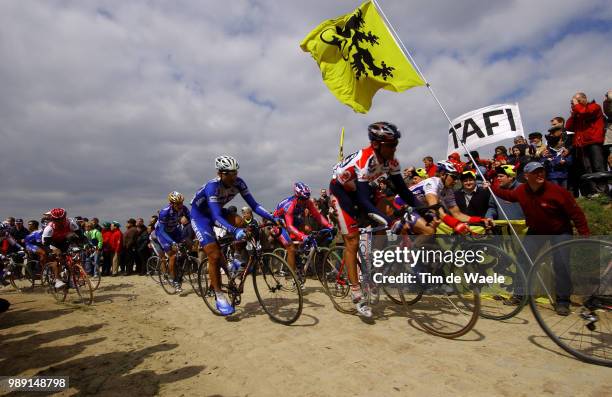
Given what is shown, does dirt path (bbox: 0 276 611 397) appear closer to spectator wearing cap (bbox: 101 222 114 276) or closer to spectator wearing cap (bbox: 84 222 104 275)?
spectator wearing cap (bbox: 84 222 104 275)

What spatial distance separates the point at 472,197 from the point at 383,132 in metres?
3.24

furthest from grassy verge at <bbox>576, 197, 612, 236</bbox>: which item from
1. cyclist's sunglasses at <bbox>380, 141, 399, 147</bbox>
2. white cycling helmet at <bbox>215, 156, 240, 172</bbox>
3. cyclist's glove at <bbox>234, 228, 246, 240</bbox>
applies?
white cycling helmet at <bbox>215, 156, 240, 172</bbox>

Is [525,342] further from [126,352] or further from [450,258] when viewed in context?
A: [126,352]

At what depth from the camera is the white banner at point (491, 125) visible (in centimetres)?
754

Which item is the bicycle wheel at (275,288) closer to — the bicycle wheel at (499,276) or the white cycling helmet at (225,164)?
the white cycling helmet at (225,164)

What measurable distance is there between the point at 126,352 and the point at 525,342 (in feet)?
17.0

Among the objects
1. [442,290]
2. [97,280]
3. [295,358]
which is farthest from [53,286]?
[442,290]

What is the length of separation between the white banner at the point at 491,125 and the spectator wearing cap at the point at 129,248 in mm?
14545

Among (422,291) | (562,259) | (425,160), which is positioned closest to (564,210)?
(562,259)

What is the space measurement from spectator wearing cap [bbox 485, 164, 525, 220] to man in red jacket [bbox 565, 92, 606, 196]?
6.26 feet

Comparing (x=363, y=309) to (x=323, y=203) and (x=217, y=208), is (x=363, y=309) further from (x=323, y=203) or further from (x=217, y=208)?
(x=323, y=203)

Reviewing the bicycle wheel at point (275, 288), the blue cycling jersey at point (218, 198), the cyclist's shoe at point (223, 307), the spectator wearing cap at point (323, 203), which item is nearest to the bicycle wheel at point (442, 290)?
the bicycle wheel at point (275, 288)

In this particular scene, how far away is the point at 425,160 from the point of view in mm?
10688

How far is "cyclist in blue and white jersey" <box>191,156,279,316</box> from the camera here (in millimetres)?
5774
